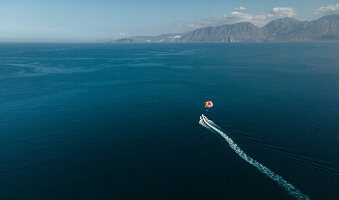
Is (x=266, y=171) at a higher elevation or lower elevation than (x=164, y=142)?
lower

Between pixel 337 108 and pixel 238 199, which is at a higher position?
pixel 337 108

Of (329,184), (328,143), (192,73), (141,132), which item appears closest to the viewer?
(329,184)

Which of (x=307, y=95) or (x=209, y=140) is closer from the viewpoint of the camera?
(x=209, y=140)

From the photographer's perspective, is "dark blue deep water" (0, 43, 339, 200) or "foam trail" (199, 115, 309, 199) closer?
"foam trail" (199, 115, 309, 199)

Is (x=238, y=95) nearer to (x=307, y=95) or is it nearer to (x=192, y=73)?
(x=307, y=95)

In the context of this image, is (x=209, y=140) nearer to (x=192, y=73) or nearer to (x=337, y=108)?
(x=337, y=108)

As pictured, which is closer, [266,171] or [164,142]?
[266,171]

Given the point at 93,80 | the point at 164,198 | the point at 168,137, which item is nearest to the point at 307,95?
the point at 168,137

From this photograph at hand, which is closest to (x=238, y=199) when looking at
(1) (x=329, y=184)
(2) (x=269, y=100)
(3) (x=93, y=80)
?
(1) (x=329, y=184)

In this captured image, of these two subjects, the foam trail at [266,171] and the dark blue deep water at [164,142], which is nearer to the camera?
the foam trail at [266,171]

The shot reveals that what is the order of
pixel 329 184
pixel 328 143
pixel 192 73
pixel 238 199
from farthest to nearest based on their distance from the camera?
pixel 192 73 → pixel 328 143 → pixel 329 184 → pixel 238 199
